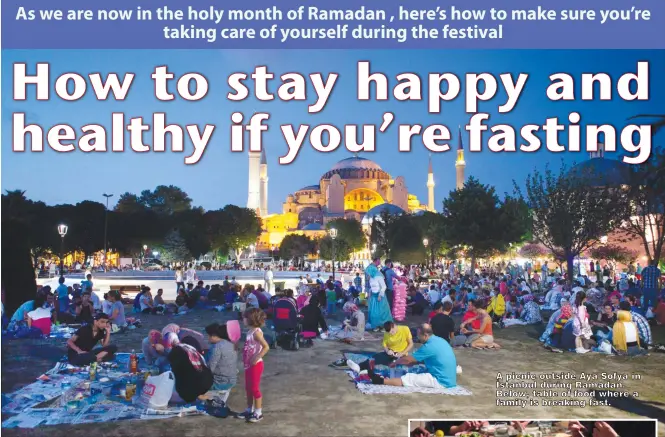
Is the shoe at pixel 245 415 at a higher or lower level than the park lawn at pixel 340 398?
higher

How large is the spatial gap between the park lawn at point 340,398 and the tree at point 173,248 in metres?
40.5

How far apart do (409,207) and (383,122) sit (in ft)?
344

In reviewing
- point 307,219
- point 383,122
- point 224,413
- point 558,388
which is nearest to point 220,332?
point 224,413

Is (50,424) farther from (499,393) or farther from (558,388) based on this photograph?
(558,388)

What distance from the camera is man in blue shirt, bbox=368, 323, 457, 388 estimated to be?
7.03m

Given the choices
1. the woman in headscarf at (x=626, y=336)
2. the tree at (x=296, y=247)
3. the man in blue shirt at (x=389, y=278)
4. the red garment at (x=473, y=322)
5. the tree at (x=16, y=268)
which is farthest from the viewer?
the tree at (x=296, y=247)

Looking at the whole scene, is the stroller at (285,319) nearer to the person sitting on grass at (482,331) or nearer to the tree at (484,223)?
the person sitting on grass at (482,331)

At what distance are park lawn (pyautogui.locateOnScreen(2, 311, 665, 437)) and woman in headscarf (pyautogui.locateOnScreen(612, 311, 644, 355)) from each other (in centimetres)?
22

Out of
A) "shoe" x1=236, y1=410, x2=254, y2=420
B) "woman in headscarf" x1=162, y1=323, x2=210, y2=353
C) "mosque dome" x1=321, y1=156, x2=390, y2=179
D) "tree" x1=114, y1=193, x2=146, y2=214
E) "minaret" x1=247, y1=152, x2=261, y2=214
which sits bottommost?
"shoe" x1=236, y1=410, x2=254, y2=420

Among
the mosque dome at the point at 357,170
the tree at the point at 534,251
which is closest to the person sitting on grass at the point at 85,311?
the tree at the point at 534,251

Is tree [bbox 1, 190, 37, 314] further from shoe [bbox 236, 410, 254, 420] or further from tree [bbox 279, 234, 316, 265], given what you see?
tree [bbox 279, 234, 316, 265]

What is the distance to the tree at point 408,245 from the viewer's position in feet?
161

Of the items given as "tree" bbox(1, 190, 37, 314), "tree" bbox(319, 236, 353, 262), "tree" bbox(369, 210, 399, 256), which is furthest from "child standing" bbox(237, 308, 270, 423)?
"tree" bbox(319, 236, 353, 262)

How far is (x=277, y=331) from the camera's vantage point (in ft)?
34.6
